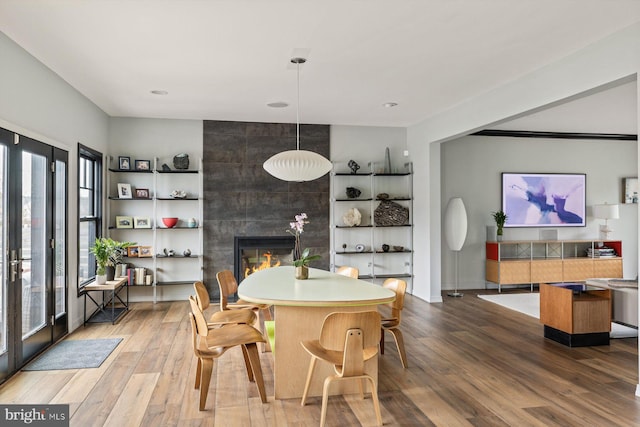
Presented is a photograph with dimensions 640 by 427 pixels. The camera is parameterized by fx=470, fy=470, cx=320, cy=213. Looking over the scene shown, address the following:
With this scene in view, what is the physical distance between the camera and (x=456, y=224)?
24.6 ft

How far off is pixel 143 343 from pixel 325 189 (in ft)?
12.4

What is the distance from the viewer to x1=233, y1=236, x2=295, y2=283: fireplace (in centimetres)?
725

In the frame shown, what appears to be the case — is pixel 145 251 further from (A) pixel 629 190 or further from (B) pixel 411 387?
(A) pixel 629 190

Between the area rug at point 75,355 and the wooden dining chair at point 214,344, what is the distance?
1.34m

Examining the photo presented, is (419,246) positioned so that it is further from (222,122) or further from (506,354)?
(222,122)

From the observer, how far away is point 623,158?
8805mm

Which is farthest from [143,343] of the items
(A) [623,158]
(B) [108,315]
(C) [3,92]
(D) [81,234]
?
(A) [623,158]

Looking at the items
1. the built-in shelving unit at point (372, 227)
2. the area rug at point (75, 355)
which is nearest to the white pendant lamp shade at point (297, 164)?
the area rug at point (75, 355)

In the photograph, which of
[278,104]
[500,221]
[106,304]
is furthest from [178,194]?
[500,221]

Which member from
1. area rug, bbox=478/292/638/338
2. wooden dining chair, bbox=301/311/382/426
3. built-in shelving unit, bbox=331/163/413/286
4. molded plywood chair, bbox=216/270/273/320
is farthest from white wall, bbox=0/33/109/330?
area rug, bbox=478/292/638/338

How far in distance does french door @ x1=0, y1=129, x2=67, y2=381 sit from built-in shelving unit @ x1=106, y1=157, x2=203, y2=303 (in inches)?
70.0

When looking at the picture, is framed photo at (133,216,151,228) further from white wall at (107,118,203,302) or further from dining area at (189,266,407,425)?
dining area at (189,266,407,425)

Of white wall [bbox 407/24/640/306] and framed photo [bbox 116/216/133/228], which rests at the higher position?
white wall [bbox 407/24/640/306]

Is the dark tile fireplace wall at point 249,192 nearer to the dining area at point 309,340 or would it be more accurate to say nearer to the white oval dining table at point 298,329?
the dining area at point 309,340
